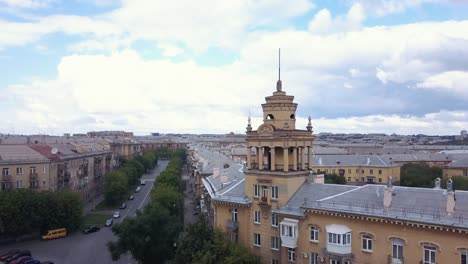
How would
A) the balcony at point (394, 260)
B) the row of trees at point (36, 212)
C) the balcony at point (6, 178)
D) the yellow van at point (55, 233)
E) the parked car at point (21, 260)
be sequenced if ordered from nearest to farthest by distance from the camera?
the balcony at point (394, 260)
the parked car at point (21, 260)
the row of trees at point (36, 212)
the yellow van at point (55, 233)
the balcony at point (6, 178)

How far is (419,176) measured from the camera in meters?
117

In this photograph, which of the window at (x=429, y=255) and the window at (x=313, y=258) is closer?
the window at (x=429, y=255)

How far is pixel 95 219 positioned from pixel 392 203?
226 ft

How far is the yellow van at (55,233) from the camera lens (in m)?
73.4

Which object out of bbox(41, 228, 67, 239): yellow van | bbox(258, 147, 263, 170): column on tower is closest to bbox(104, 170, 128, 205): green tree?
bbox(41, 228, 67, 239): yellow van

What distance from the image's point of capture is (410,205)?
34938 millimetres

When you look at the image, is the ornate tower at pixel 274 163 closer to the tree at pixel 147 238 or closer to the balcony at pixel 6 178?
the tree at pixel 147 238

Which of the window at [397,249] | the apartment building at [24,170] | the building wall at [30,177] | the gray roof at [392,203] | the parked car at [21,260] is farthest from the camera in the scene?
the building wall at [30,177]

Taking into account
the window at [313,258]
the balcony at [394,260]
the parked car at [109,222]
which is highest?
the balcony at [394,260]

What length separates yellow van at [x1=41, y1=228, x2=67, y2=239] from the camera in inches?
2891

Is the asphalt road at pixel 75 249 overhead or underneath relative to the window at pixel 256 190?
underneath

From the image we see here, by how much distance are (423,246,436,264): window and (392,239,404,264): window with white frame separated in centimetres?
181

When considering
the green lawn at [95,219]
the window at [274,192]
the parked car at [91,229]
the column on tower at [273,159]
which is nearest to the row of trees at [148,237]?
the window at [274,192]

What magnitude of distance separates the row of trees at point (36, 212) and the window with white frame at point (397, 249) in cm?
5551
